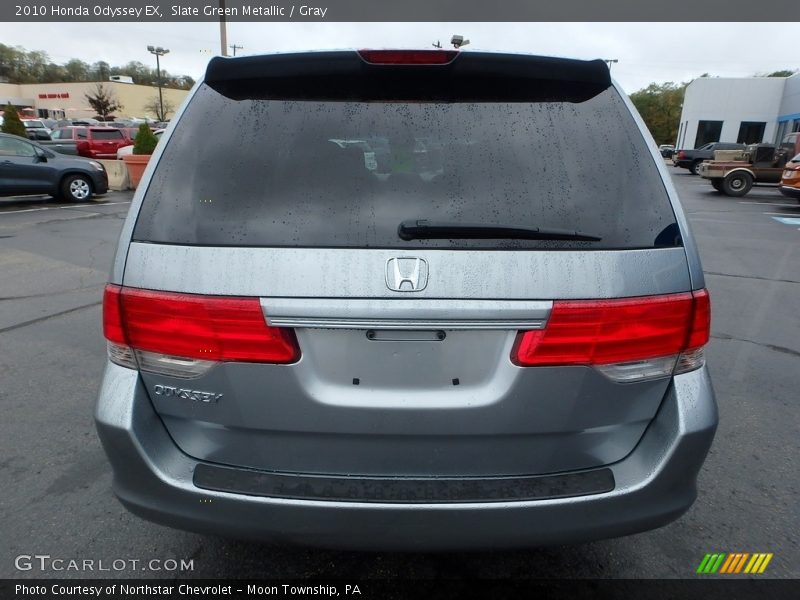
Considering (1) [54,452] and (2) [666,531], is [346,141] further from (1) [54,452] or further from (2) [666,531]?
(1) [54,452]

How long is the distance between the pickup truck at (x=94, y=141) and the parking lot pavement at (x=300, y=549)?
817 inches

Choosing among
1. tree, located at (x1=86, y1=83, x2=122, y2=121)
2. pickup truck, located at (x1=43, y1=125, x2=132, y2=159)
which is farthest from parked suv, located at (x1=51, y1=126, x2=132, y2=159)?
tree, located at (x1=86, y1=83, x2=122, y2=121)

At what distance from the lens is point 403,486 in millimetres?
1668

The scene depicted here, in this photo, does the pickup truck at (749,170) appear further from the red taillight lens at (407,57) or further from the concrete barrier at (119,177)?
the red taillight lens at (407,57)

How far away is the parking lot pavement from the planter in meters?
11.3

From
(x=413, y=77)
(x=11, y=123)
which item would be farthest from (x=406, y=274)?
(x=11, y=123)

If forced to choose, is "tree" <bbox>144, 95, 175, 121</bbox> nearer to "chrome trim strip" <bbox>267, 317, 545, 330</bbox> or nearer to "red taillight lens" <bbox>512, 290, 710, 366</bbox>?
"chrome trim strip" <bbox>267, 317, 545, 330</bbox>

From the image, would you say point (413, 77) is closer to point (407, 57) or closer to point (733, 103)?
point (407, 57)

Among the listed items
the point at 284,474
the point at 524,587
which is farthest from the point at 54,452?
the point at 524,587

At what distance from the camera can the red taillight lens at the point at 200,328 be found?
5.11 feet

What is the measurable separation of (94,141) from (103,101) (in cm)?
4860

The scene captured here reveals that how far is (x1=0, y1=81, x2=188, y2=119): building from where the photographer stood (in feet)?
237
